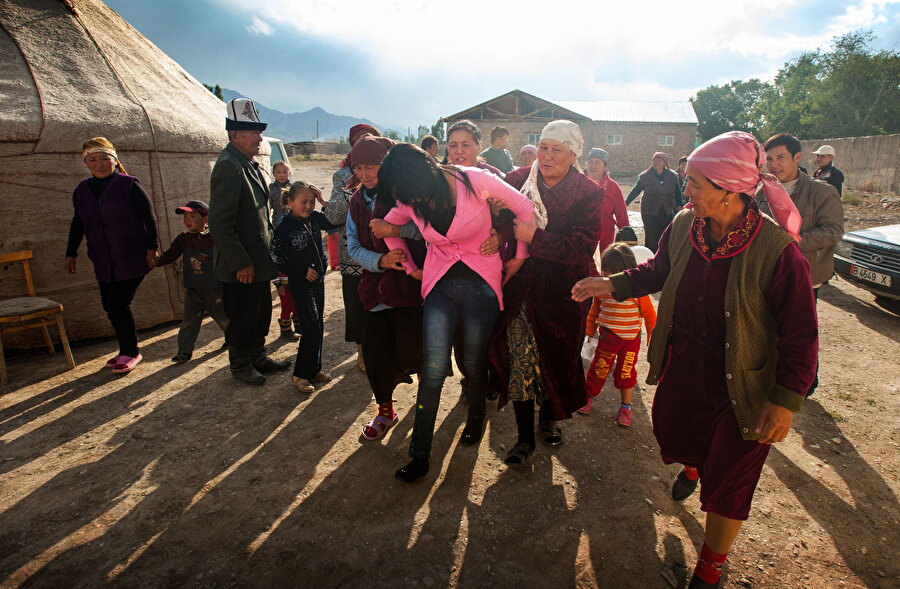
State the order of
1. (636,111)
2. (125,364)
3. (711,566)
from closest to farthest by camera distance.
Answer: (711,566)
(125,364)
(636,111)

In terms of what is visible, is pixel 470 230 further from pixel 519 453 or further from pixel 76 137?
pixel 76 137

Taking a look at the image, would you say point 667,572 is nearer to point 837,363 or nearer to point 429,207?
point 429,207

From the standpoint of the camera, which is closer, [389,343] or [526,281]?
[526,281]

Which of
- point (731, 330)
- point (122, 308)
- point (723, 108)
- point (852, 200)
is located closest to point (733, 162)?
point (731, 330)

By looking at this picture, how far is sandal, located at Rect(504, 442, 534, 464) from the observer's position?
9.36ft

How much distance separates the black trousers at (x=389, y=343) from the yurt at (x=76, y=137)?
142 inches

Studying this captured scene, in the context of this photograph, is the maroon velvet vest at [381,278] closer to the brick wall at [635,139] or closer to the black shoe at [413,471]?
the black shoe at [413,471]

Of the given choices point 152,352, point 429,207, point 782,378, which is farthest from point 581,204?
point 152,352

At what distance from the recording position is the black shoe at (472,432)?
3.02 meters

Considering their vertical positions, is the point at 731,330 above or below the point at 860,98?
below

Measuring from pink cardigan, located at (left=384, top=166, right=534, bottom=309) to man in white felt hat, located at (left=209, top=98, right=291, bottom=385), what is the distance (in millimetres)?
1746

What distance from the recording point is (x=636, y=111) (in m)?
31.2

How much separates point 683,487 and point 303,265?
3.06 metres

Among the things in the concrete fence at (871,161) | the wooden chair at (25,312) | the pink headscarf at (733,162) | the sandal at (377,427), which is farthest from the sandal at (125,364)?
the concrete fence at (871,161)
